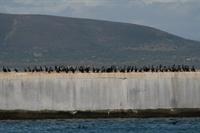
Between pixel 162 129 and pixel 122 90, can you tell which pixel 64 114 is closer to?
pixel 122 90

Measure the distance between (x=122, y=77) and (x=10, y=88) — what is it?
326 inches

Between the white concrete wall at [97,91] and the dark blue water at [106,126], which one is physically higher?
the white concrete wall at [97,91]

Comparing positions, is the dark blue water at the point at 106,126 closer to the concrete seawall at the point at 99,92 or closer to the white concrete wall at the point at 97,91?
the concrete seawall at the point at 99,92

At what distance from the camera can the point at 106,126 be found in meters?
74.4

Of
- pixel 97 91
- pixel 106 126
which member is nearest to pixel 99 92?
pixel 97 91

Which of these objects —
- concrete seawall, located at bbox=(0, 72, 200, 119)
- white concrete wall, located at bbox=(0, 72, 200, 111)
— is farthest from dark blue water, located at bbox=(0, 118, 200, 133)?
white concrete wall, located at bbox=(0, 72, 200, 111)

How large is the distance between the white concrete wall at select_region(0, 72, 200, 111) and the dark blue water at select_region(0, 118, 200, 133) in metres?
1.31

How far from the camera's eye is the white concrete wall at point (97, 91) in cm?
7969

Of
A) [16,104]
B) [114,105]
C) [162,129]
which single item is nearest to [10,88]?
[16,104]

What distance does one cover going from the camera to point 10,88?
80188 mm

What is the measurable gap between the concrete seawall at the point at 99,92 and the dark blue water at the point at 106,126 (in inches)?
45.6

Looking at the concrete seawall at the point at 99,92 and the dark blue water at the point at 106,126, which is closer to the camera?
the dark blue water at the point at 106,126

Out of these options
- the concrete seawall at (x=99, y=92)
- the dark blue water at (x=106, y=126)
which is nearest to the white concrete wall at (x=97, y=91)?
the concrete seawall at (x=99, y=92)

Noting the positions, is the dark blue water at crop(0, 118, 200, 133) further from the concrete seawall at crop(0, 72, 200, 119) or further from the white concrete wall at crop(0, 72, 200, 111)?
the white concrete wall at crop(0, 72, 200, 111)
